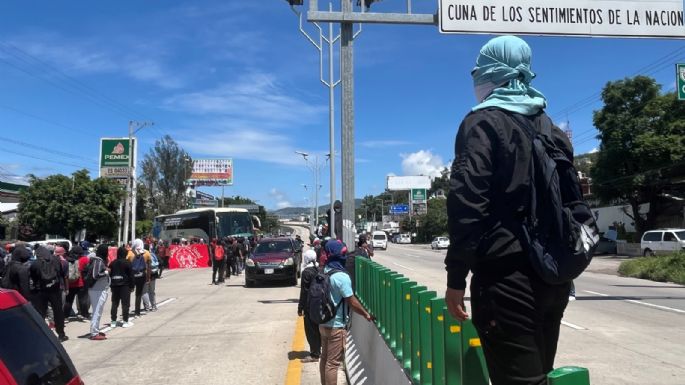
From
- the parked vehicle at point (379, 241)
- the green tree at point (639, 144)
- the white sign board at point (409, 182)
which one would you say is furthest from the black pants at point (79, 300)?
the white sign board at point (409, 182)

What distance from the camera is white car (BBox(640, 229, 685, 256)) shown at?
98.6 feet

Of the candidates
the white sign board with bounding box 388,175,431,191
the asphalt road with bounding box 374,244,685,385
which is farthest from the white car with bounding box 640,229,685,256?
the white sign board with bounding box 388,175,431,191

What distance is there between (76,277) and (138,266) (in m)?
1.26

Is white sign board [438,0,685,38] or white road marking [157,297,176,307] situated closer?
white sign board [438,0,685,38]

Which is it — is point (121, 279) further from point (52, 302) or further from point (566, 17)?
point (566, 17)

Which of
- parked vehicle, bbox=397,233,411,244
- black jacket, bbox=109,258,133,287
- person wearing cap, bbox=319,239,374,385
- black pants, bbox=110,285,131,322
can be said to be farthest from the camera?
parked vehicle, bbox=397,233,411,244

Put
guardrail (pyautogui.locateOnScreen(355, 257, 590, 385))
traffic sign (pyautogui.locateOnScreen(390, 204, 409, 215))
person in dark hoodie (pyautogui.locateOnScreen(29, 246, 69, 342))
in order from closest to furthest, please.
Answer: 1. guardrail (pyautogui.locateOnScreen(355, 257, 590, 385))
2. person in dark hoodie (pyautogui.locateOnScreen(29, 246, 69, 342))
3. traffic sign (pyautogui.locateOnScreen(390, 204, 409, 215))

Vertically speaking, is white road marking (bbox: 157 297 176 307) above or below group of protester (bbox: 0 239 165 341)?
below

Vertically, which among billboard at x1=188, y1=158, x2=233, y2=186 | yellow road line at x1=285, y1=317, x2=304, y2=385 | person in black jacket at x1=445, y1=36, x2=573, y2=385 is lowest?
yellow road line at x1=285, y1=317, x2=304, y2=385

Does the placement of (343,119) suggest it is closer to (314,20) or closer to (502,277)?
(314,20)

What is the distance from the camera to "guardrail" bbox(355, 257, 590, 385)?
2.86 metres

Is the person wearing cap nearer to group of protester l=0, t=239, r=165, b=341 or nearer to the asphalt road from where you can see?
the asphalt road

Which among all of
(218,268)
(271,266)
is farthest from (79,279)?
(218,268)

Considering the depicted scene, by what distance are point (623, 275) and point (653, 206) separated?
19329 mm
